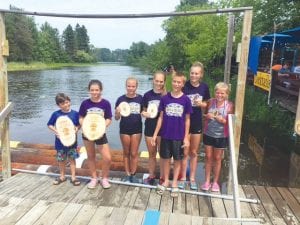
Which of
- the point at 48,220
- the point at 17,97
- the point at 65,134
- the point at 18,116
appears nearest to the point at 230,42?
the point at 65,134

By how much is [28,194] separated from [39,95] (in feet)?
70.1

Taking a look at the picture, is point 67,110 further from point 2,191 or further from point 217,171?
point 217,171

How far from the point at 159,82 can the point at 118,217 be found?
5.78 feet

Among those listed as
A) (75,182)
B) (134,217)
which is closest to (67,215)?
(134,217)

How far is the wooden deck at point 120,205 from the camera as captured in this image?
3375 mm

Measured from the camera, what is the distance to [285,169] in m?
9.10

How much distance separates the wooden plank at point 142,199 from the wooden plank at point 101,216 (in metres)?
0.66

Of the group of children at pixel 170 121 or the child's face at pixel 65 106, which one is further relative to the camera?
the child's face at pixel 65 106

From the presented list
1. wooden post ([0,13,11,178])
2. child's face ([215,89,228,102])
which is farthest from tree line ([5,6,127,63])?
child's face ([215,89,228,102])

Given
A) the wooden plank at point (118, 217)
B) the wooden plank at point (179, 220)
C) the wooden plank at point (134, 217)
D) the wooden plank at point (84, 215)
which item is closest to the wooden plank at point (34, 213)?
the wooden plank at point (84, 215)

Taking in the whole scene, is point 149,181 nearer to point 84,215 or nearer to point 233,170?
point 233,170

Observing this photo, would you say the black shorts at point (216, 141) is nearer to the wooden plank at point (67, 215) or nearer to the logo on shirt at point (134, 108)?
the logo on shirt at point (134, 108)

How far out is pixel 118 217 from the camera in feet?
11.1

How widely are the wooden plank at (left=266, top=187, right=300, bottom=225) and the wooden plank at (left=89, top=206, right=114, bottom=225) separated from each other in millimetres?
2117
